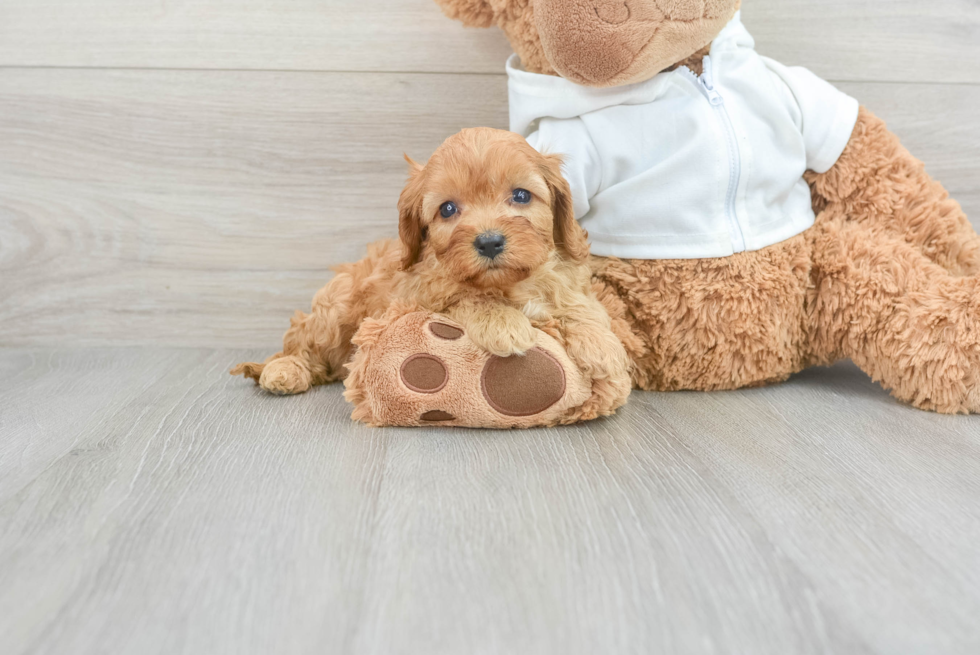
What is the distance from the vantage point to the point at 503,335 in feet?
3.61

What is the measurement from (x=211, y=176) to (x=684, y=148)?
106 centimetres

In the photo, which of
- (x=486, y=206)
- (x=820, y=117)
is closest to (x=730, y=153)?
(x=820, y=117)

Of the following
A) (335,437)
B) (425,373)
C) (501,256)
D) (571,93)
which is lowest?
(335,437)

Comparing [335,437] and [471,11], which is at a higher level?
[471,11]

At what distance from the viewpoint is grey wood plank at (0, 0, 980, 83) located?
161 centimetres

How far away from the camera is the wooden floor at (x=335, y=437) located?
0.70m

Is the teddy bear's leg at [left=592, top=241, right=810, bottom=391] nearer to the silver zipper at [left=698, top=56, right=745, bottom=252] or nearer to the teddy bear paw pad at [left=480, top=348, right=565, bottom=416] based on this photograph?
the silver zipper at [left=698, top=56, right=745, bottom=252]

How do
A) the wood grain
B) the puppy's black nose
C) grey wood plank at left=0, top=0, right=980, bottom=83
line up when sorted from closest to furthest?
1. the wood grain
2. the puppy's black nose
3. grey wood plank at left=0, top=0, right=980, bottom=83

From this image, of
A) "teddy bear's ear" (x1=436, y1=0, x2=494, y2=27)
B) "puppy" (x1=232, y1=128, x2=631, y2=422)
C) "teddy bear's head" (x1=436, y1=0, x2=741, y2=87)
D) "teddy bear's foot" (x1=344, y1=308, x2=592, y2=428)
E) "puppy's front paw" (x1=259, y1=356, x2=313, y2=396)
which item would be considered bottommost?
"puppy's front paw" (x1=259, y1=356, x2=313, y2=396)

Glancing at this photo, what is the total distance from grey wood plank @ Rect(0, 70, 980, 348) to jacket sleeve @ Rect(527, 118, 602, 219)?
1.17ft

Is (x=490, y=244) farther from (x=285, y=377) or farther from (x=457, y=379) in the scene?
(x=285, y=377)

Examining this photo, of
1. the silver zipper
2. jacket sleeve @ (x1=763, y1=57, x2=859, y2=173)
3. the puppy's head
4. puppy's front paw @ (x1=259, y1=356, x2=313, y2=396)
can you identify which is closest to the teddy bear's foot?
the puppy's head

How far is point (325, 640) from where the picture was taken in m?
0.66

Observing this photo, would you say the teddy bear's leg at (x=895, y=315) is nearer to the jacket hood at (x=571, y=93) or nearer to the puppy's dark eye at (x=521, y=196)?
the jacket hood at (x=571, y=93)
